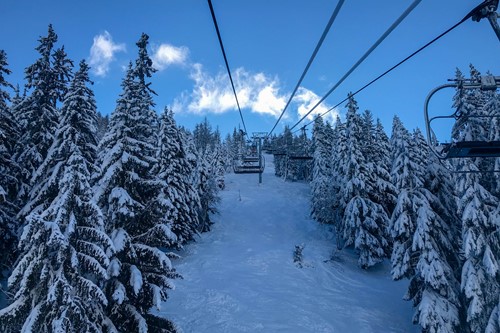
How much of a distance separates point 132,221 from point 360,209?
25.1 m

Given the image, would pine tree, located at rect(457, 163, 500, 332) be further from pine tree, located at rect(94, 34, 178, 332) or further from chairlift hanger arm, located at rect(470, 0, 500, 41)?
pine tree, located at rect(94, 34, 178, 332)

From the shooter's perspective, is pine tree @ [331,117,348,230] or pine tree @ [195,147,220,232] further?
pine tree @ [195,147,220,232]

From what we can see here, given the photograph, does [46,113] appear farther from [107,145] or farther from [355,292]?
[355,292]

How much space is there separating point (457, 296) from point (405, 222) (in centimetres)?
470

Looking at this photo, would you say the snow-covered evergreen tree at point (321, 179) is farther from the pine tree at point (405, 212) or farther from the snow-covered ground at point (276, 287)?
the pine tree at point (405, 212)

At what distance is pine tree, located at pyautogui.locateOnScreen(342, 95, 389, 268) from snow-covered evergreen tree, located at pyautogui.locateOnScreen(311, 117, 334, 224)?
4.69m

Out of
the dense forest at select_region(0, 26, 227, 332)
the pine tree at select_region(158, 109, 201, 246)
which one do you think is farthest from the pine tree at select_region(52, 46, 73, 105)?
the pine tree at select_region(158, 109, 201, 246)

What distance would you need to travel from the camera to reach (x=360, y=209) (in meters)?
31.4

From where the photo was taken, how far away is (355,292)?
26922mm

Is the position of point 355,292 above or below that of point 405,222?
below

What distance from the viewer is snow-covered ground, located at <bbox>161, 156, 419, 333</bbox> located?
805 inches

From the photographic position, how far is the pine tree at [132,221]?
36.1 ft

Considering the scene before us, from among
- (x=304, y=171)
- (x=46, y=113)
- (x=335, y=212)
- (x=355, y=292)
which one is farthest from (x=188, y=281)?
(x=304, y=171)

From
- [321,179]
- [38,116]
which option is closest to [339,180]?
[321,179]
